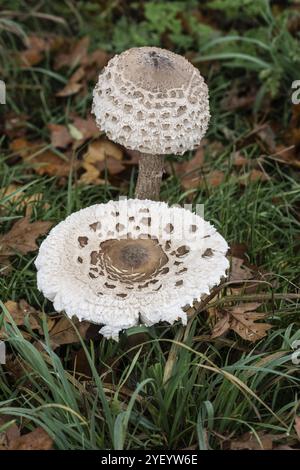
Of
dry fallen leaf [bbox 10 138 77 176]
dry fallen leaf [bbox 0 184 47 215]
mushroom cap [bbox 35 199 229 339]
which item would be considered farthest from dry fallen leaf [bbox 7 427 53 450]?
dry fallen leaf [bbox 10 138 77 176]

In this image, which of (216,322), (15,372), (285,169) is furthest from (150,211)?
(285,169)

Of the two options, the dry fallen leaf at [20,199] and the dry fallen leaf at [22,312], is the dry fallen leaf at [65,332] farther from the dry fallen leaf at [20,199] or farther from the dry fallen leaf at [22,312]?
the dry fallen leaf at [20,199]

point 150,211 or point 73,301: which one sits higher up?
point 150,211

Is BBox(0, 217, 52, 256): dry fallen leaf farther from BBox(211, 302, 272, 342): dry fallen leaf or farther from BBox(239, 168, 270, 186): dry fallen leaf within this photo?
BBox(239, 168, 270, 186): dry fallen leaf

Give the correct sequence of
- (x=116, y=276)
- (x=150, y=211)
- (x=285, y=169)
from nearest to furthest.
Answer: (x=116, y=276) < (x=150, y=211) < (x=285, y=169)

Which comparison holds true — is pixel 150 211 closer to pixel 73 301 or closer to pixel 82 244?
pixel 82 244

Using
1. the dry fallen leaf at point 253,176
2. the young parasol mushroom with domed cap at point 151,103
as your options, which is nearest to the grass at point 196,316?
the dry fallen leaf at point 253,176
